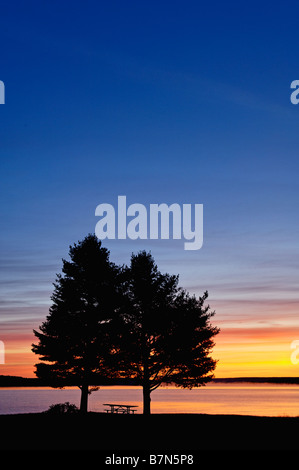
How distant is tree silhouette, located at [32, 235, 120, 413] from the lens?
3394cm

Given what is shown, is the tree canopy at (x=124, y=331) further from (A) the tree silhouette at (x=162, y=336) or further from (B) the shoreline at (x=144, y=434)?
(B) the shoreline at (x=144, y=434)

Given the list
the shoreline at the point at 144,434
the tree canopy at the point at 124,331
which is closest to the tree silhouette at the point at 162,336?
the tree canopy at the point at 124,331

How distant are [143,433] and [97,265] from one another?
15.6 m

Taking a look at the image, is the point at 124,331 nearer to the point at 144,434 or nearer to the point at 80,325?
the point at 80,325

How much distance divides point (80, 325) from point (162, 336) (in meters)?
5.52

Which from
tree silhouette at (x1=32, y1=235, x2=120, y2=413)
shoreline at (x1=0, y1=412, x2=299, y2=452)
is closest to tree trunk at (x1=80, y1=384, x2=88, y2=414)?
tree silhouette at (x1=32, y1=235, x2=120, y2=413)

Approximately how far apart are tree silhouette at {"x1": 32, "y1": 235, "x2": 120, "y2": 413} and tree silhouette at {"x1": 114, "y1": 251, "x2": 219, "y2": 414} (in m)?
1.21

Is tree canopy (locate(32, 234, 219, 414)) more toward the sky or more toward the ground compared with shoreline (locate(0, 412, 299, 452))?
more toward the sky

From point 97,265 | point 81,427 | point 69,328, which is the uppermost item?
point 97,265

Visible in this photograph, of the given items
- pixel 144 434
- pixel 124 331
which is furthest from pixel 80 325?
pixel 144 434

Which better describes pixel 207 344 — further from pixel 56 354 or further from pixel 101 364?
pixel 56 354

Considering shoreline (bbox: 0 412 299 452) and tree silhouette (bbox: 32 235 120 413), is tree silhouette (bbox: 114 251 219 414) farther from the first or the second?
shoreline (bbox: 0 412 299 452)
